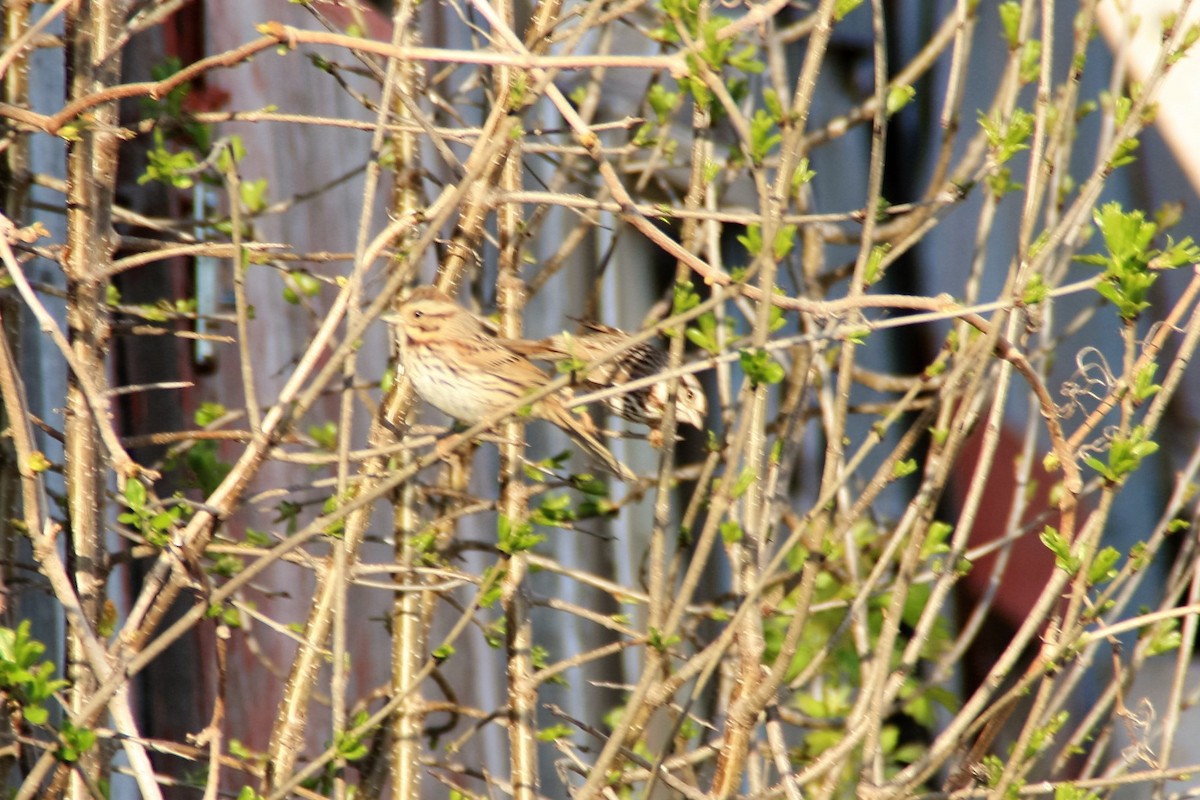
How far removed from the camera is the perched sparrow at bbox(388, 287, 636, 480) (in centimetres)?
296

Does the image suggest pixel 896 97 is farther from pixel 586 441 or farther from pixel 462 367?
pixel 462 367

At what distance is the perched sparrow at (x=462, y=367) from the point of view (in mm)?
2965

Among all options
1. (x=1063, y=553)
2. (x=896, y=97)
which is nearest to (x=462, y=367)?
(x=896, y=97)

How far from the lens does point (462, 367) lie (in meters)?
3.32

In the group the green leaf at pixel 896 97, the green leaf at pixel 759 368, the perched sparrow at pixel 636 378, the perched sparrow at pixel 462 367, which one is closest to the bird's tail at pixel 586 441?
the perched sparrow at pixel 462 367

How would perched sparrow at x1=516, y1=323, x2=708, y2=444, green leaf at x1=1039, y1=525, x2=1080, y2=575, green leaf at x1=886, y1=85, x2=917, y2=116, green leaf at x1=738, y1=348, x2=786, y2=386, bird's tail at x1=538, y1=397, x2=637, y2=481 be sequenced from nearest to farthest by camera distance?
green leaf at x1=738, y1=348, x2=786, y2=386 < green leaf at x1=1039, y1=525, x2=1080, y2=575 < bird's tail at x1=538, y1=397, x2=637, y2=481 < green leaf at x1=886, y1=85, x2=917, y2=116 < perched sparrow at x1=516, y1=323, x2=708, y2=444

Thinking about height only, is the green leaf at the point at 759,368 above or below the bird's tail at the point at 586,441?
above

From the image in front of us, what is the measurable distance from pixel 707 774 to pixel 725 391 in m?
1.57

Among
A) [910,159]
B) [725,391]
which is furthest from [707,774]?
[910,159]

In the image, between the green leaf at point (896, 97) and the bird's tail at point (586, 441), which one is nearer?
the bird's tail at point (586, 441)

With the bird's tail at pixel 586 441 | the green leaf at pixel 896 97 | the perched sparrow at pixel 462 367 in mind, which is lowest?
the bird's tail at pixel 586 441

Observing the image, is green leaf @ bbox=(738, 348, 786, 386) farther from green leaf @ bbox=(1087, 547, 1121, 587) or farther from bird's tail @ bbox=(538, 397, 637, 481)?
green leaf @ bbox=(1087, 547, 1121, 587)

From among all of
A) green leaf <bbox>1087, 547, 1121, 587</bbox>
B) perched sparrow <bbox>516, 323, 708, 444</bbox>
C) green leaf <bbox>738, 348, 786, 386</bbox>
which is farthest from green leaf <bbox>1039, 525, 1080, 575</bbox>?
perched sparrow <bbox>516, 323, 708, 444</bbox>

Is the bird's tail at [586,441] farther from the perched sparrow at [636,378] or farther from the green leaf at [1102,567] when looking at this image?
the green leaf at [1102,567]
